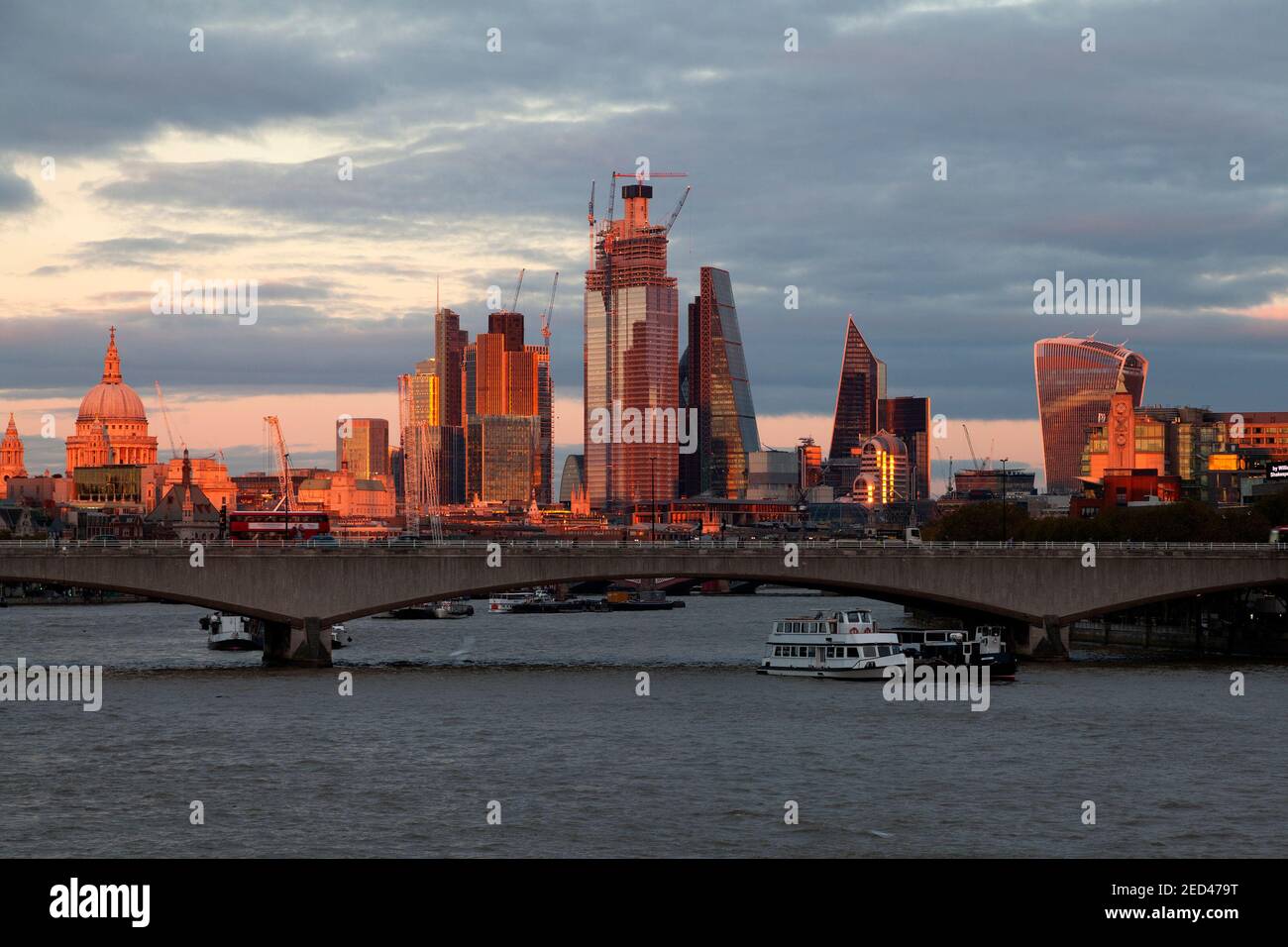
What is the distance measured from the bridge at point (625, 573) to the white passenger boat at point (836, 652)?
16.6ft

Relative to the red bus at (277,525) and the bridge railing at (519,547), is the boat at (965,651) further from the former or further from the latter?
the red bus at (277,525)

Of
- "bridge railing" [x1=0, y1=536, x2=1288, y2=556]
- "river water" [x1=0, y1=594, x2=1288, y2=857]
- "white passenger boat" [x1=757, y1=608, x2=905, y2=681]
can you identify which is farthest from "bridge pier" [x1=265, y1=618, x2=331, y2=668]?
"white passenger boat" [x1=757, y1=608, x2=905, y2=681]

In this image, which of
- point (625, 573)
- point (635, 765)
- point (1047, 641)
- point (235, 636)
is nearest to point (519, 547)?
point (625, 573)

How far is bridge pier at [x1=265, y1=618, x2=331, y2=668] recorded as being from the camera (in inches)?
3952

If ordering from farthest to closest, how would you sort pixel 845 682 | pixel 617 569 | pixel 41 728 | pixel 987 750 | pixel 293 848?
pixel 617 569, pixel 845 682, pixel 41 728, pixel 987 750, pixel 293 848

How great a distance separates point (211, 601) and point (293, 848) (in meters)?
53.8

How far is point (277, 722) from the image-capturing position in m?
72.6

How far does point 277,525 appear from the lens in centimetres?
12400

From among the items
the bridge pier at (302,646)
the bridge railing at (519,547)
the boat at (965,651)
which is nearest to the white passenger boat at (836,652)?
the boat at (965,651)

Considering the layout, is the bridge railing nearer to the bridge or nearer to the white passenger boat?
the bridge

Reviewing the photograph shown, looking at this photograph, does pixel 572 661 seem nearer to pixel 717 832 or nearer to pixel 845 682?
pixel 845 682

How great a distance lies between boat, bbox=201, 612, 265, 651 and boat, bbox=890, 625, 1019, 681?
49.3 meters
